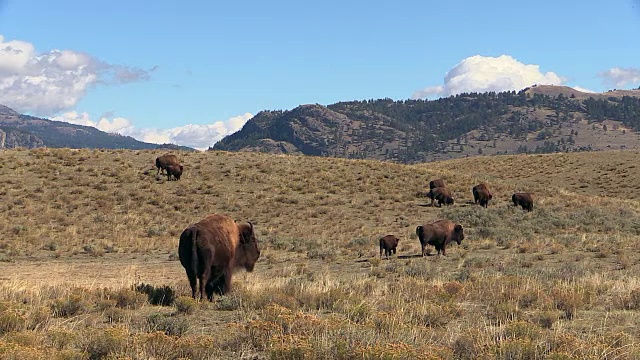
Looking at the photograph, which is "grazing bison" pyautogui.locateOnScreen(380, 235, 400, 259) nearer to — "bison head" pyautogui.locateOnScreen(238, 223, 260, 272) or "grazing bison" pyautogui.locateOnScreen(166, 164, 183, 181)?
"bison head" pyautogui.locateOnScreen(238, 223, 260, 272)

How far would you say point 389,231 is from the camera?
2922cm

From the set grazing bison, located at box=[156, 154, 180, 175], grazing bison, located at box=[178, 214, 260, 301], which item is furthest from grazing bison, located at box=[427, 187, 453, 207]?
grazing bison, located at box=[178, 214, 260, 301]

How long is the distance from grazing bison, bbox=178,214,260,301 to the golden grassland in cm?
58

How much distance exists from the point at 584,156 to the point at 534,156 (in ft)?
26.4

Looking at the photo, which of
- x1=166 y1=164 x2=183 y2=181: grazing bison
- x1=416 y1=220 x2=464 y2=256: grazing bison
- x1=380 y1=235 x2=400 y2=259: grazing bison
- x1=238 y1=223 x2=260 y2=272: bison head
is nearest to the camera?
x1=238 y1=223 x2=260 y2=272: bison head

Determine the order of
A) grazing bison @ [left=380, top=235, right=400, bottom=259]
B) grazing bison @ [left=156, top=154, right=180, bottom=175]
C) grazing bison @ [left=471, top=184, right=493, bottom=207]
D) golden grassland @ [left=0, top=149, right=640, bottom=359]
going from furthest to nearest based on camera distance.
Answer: grazing bison @ [left=156, top=154, right=180, bottom=175], grazing bison @ [left=471, top=184, right=493, bottom=207], grazing bison @ [left=380, top=235, right=400, bottom=259], golden grassland @ [left=0, top=149, right=640, bottom=359]

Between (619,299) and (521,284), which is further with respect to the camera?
(521,284)

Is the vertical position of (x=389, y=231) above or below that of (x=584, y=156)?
below

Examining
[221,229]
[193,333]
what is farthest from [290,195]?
[193,333]

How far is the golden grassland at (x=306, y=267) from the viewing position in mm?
6320

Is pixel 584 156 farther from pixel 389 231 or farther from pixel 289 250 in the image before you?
pixel 289 250

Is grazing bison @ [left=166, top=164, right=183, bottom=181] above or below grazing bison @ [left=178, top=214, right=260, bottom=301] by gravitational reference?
above

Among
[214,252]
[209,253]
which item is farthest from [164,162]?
[209,253]

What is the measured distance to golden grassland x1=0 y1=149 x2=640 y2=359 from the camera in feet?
20.7
